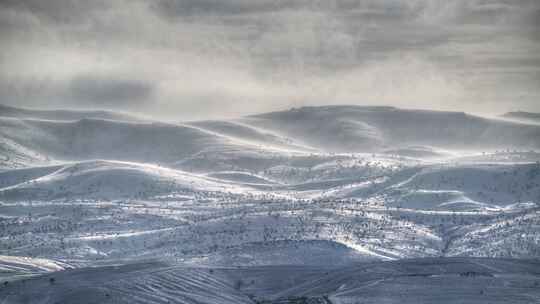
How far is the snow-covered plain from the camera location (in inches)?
1704

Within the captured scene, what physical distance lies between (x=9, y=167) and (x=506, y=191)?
3088 inches

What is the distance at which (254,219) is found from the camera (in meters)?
70.2

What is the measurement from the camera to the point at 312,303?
A: 39.8m

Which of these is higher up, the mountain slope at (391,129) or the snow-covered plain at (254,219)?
the mountain slope at (391,129)

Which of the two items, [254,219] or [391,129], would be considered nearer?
[254,219]

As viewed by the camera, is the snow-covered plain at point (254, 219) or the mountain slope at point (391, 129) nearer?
the snow-covered plain at point (254, 219)

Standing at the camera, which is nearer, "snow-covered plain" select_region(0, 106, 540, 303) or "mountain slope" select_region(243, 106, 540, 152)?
"snow-covered plain" select_region(0, 106, 540, 303)

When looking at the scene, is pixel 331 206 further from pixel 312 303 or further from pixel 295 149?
pixel 295 149

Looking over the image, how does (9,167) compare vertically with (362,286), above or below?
above

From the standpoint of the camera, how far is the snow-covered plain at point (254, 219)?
4328 cm

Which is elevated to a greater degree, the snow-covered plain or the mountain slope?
the mountain slope

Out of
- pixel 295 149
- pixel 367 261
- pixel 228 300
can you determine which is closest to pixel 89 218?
pixel 367 261

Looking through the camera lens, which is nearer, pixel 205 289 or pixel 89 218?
pixel 205 289

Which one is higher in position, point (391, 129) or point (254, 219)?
point (391, 129)
